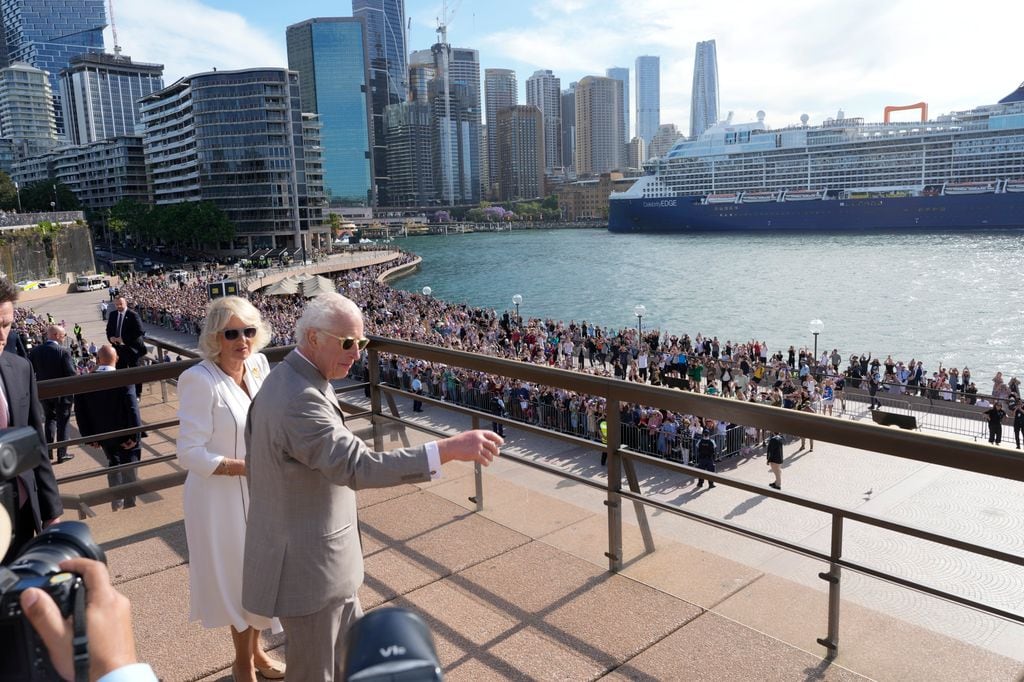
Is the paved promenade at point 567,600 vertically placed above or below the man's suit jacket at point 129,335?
below

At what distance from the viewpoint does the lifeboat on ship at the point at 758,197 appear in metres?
99.4

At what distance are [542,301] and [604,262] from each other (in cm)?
2921

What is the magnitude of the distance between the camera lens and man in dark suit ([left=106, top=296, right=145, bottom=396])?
7.62 meters

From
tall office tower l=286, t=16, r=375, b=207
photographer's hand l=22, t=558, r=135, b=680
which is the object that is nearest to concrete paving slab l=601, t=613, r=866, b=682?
photographer's hand l=22, t=558, r=135, b=680

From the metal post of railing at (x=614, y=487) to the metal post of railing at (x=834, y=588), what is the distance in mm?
962

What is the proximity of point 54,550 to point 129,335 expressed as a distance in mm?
7818

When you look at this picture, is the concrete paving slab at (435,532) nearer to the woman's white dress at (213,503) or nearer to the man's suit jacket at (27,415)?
the woman's white dress at (213,503)

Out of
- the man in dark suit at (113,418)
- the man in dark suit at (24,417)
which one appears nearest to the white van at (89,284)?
the man in dark suit at (113,418)

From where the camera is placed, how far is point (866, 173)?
94.4 meters

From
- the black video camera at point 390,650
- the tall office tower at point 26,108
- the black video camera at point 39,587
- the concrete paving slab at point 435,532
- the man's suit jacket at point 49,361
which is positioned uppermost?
the tall office tower at point 26,108

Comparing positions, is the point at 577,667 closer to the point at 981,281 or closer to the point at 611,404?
the point at 611,404

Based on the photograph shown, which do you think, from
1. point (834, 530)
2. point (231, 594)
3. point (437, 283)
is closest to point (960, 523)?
point (834, 530)

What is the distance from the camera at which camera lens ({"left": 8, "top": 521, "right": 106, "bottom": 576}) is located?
100cm

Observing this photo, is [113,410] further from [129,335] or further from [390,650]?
[390,650]
